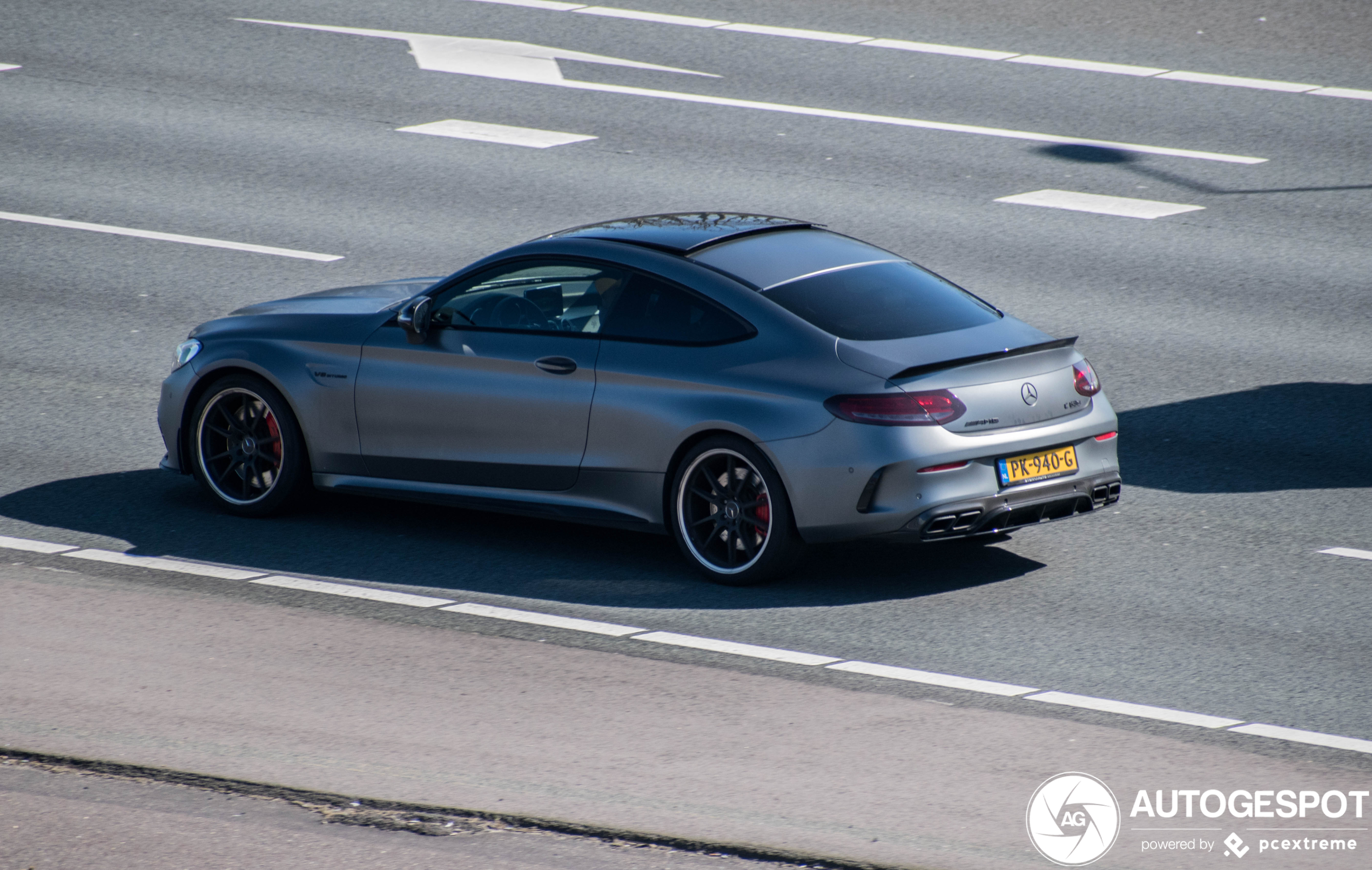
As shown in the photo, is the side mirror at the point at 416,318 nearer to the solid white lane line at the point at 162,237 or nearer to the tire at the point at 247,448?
the tire at the point at 247,448

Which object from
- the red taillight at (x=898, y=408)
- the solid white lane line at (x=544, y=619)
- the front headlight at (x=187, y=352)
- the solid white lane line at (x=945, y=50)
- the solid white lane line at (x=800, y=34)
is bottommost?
the solid white lane line at (x=544, y=619)

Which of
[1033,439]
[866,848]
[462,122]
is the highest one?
[462,122]

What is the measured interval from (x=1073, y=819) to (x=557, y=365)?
11.9 ft

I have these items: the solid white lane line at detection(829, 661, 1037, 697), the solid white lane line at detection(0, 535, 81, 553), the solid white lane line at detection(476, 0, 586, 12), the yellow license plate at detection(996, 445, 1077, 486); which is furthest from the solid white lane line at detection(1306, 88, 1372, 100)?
the solid white lane line at detection(0, 535, 81, 553)

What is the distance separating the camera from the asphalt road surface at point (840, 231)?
26.5ft

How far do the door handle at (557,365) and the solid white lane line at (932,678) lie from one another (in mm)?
2066

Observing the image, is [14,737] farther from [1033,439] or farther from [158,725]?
[1033,439]

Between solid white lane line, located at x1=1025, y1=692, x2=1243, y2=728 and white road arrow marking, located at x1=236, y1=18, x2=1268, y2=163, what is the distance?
10.3m

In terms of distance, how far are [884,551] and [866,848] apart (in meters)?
3.33

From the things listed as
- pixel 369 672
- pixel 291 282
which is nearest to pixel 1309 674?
pixel 369 672

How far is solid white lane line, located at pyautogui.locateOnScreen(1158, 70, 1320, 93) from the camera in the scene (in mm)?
18125

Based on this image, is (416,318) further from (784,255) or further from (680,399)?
(784,255)

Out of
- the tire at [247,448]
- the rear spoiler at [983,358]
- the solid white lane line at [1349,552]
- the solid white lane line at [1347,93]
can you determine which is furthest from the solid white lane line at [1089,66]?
the tire at [247,448]

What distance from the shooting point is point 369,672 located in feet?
23.7
